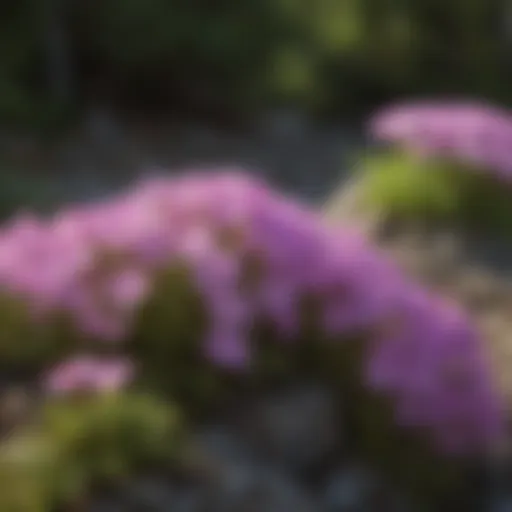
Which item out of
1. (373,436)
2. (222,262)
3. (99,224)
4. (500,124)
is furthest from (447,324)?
(500,124)

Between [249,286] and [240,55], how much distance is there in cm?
607

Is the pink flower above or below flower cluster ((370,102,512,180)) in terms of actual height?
below

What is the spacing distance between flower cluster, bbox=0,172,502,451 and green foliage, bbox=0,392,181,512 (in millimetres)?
310

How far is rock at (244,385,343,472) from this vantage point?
9.05 ft

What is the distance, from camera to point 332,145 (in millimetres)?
8812

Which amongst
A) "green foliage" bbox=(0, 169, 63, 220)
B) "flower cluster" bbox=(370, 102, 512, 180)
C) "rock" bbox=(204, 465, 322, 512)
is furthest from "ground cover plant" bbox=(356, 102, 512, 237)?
"rock" bbox=(204, 465, 322, 512)

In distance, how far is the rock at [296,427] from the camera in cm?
276

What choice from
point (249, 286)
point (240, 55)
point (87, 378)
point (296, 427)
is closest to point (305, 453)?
point (296, 427)

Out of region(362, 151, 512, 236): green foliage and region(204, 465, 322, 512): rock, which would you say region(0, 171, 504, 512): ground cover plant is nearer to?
region(204, 465, 322, 512): rock

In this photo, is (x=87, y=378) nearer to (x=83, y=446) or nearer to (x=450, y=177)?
(x=83, y=446)

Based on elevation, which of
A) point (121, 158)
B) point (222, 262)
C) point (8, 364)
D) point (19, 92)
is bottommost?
point (8, 364)

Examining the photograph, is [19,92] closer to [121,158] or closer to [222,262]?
[121,158]

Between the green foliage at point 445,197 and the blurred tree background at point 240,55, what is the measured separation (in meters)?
4.04

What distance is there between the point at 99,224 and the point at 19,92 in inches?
226
